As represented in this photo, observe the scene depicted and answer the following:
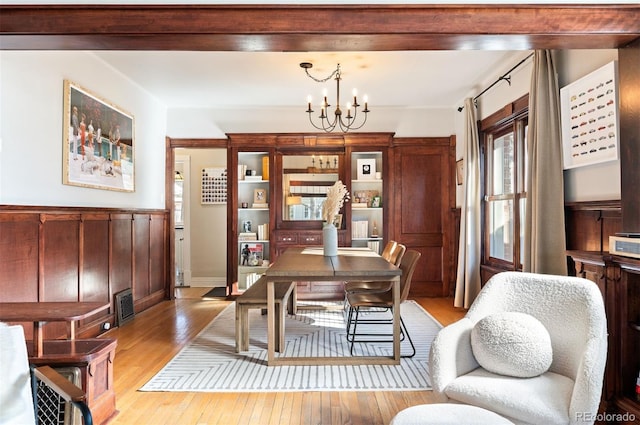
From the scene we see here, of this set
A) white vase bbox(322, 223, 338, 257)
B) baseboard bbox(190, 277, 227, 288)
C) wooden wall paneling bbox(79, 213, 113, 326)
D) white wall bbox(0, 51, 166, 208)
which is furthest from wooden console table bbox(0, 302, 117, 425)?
baseboard bbox(190, 277, 227, 288)

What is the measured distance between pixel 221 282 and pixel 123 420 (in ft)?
15.1

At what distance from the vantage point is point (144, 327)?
427cm

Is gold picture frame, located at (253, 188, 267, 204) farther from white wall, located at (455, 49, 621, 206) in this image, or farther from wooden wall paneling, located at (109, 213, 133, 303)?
white wall, located at (455, 49, 621, 206)

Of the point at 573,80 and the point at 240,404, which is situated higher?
the point at 573,80

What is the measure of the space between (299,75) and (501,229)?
2.77m

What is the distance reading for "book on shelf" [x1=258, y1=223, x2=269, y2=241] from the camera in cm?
572

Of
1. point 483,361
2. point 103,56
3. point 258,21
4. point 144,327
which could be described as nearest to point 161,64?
point 103,56

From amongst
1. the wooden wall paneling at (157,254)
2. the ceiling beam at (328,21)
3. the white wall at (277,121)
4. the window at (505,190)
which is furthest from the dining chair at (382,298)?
the wooden wall paneling at (157,254)

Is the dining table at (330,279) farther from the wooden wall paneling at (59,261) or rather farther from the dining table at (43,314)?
the wooden wall paneling at (59,261)

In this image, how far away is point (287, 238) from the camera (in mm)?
5609

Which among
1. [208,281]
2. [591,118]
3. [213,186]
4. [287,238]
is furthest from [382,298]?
[213,186]

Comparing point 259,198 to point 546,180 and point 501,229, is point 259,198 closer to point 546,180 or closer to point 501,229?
point 501,229

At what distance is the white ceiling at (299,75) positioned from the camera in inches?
153

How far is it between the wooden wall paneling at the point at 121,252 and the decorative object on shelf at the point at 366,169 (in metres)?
2.99
